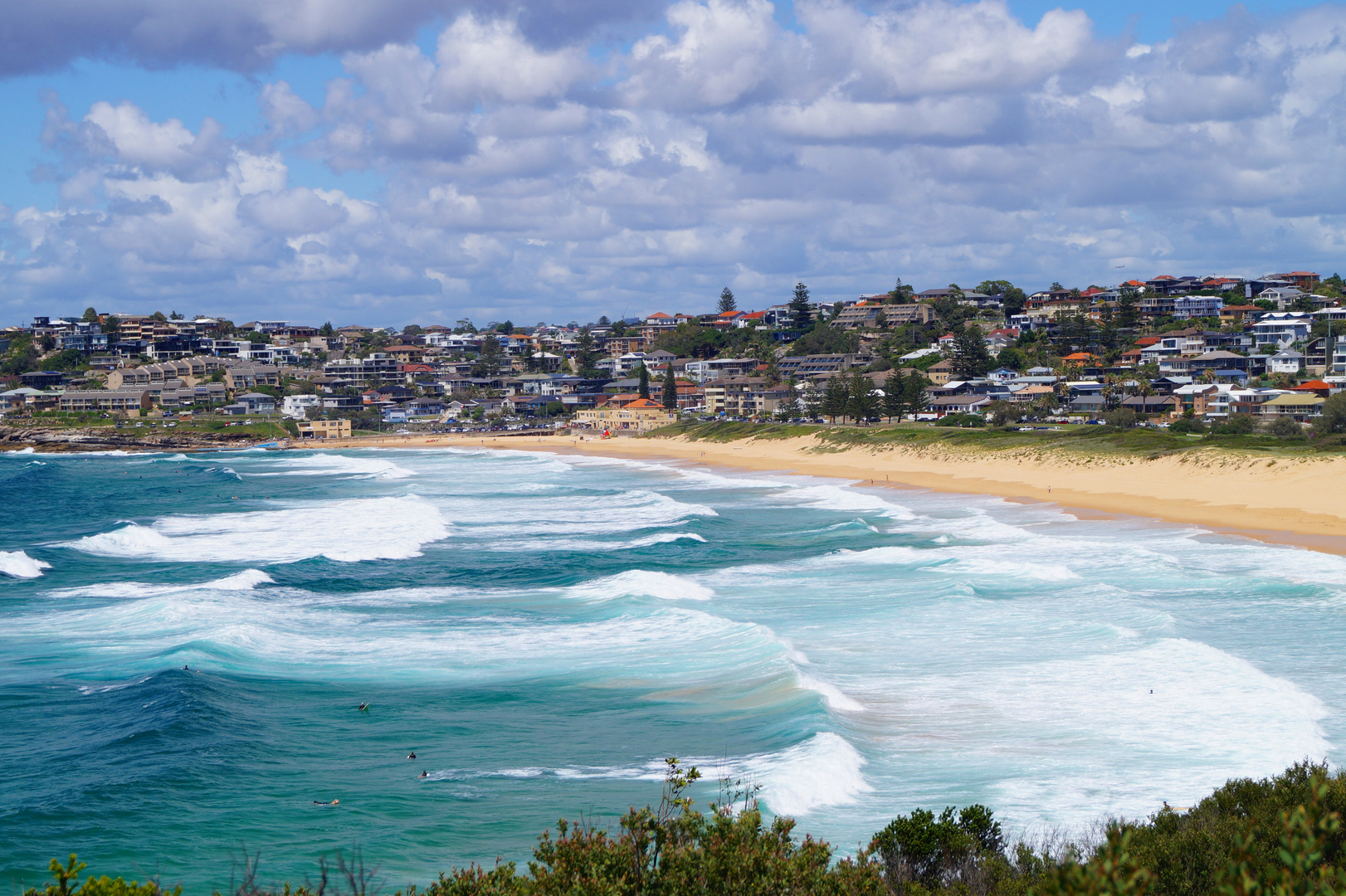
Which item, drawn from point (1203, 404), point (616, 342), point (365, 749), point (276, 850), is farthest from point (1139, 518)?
point (616, 342)

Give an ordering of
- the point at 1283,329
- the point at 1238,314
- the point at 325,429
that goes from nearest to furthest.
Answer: the point at 1283,329, the point at 325,429, the point at 1238,314

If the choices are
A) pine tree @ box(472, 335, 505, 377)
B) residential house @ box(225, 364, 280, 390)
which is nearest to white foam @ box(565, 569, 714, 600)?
residential house @ box(225, 364, 280, 390)

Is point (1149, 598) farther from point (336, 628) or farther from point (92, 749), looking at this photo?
point (92, 749)

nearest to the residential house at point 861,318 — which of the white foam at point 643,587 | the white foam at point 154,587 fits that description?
the white foam at point 643,587

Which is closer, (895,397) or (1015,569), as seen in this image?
(1015,569)

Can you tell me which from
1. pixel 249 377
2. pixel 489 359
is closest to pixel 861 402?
pixel 249 377

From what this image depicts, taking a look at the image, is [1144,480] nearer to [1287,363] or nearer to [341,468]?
[341,468]

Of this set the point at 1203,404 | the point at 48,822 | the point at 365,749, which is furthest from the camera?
the point at 1203,404
